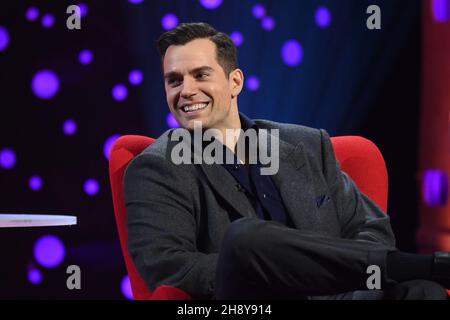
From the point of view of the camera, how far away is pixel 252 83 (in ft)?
9.53

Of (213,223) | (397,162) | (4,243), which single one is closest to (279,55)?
(397,162)

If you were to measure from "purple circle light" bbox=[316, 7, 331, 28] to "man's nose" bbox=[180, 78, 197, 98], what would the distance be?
48.1 inches

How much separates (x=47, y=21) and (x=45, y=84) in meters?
0.29

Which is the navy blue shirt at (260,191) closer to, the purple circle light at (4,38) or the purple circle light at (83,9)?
the purple circle light at (83,9)

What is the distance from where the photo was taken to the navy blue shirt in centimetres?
185

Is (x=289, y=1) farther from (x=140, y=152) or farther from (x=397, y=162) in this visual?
(x=140, y=152)

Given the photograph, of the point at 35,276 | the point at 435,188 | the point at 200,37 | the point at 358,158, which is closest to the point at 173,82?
the point at 200,37

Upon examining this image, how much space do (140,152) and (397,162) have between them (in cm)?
164

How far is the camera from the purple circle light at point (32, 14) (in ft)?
9.58

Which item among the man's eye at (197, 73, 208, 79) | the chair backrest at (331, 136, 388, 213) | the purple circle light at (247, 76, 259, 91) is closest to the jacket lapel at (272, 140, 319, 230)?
the chair backrest at (331, 136, 388, 213)

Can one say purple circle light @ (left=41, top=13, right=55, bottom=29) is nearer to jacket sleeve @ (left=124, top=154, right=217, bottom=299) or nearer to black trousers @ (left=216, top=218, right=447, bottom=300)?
jacket sleeve @ (left=124, top=154, right=217, bottom=299)

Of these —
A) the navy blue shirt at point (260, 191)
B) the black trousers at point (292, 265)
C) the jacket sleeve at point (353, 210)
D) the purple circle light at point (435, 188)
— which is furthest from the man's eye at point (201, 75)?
the purple circle light at point (435, 188)

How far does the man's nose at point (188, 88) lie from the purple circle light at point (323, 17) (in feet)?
4.01

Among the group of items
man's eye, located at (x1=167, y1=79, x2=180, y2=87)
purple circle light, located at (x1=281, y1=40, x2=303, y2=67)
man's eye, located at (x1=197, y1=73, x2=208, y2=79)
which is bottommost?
man's eye, located at (x1=167, y1=79, x2=180, y2=87)
